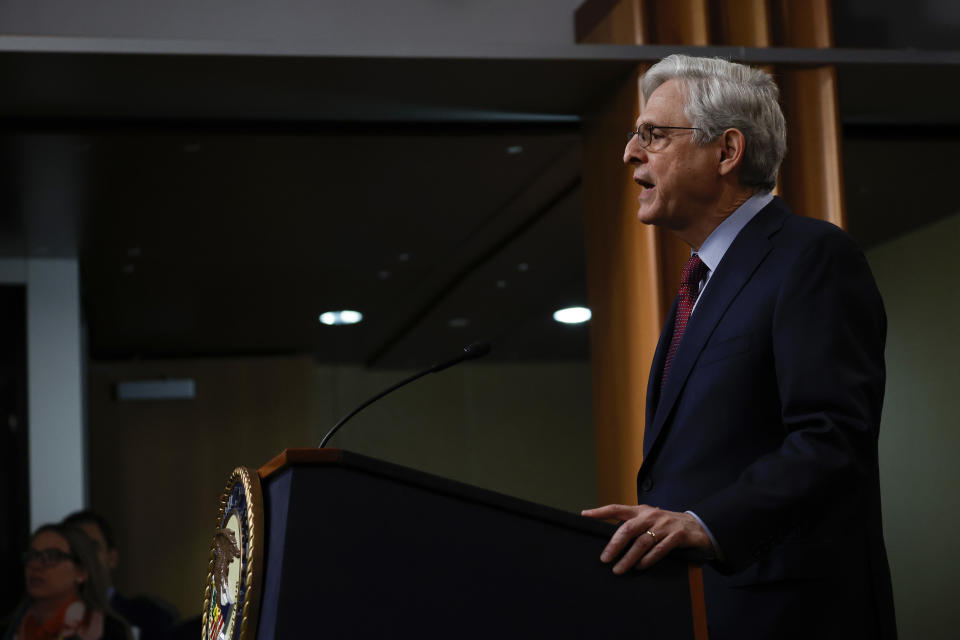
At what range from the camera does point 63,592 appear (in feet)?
15.1

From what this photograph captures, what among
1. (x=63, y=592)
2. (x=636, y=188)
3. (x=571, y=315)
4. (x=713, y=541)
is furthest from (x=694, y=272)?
(x=571, y=315)

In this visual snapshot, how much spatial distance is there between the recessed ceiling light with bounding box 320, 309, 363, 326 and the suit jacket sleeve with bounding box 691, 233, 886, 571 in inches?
215

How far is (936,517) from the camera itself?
536cm

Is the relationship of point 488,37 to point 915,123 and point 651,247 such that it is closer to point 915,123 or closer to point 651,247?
Answer: point 651,247

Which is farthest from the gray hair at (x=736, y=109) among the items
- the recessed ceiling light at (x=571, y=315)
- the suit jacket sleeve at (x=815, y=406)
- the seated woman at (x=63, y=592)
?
the recessed ceiling light at (x=571, y=315)

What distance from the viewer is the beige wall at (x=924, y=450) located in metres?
5.34

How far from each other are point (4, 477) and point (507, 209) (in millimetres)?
2857

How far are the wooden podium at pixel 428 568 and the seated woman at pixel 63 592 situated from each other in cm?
353

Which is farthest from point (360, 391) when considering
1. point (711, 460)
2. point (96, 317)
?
point (711, 460)

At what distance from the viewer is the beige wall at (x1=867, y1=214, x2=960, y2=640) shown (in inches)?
210

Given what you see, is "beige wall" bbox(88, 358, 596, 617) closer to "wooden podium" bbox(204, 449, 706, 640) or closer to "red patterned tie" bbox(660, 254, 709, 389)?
"red patterned tie" bbox(660, 254, 709, 389)

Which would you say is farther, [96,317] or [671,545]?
[96,317]

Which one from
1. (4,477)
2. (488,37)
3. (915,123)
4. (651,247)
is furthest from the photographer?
(4,477)

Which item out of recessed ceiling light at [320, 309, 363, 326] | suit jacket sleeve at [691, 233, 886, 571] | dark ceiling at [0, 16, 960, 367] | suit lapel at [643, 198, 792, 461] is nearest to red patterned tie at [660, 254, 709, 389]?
suit lapel at [643, 198, 792, 461]
